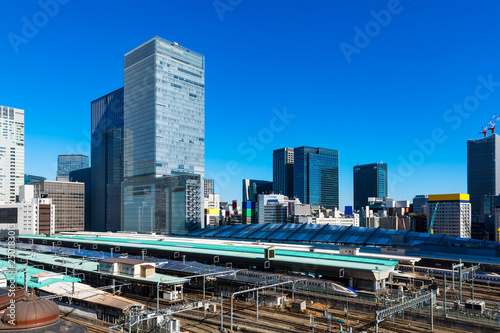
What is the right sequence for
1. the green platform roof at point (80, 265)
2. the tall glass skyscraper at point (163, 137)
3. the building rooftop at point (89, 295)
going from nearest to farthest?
the building rooftop at point (89, 295) < the green platform roof at point (80, 265) < the tall glass skyscraper at point (163, 137)

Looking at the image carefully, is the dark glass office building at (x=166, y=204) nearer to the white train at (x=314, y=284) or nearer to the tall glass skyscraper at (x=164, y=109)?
the tall glass skyscraper at (x=164, y=109)

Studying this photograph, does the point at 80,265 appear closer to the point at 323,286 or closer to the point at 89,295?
the point at 89,295

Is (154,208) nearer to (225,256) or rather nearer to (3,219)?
(3,219)

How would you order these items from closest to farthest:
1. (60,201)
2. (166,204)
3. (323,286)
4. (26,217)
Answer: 1. (323,286)
2. (26,217)
3. (166,204)
4. (60,201)

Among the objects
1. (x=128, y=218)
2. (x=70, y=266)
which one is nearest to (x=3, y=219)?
(x=128, y=218)

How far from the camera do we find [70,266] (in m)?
57.7

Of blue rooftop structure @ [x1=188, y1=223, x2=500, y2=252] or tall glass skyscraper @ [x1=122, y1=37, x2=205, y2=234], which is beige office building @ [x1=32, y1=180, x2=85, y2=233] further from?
blue rooftop structure @ [x1=188, y1=223, x2=500, y2=252]

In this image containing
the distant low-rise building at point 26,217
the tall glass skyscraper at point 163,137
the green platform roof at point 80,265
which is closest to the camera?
the green platform roof at point 80,265

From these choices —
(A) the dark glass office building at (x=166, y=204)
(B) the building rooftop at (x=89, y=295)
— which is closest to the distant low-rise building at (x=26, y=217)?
(A) the dark glass office building at (x=166, y=204)

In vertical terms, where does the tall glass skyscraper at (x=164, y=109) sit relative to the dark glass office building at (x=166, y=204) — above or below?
above

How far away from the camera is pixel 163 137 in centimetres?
15188

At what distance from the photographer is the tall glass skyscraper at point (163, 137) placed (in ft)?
463

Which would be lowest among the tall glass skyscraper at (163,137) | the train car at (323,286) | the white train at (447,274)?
the white train at (447,274)

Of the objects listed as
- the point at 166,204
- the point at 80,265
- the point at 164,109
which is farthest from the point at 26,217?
the point at 80,265
